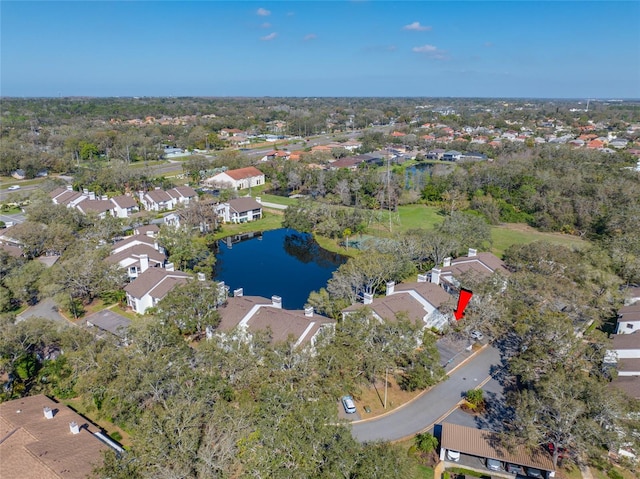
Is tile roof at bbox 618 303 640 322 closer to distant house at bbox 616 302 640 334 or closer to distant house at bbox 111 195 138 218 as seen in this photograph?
distant house at bbox 616 302 640 334

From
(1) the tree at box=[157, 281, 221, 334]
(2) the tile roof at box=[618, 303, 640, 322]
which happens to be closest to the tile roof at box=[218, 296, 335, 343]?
(1) the tree at box=[157, 281, 221, 334]

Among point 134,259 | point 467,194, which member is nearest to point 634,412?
point 134,259

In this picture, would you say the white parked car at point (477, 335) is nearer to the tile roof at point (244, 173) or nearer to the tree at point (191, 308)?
the tree at point (191, 308)

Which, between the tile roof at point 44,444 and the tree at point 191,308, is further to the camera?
the tree at point 191,308

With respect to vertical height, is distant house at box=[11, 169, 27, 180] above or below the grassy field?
above

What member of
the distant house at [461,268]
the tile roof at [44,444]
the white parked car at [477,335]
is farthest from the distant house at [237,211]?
the tile roof at [44,444]

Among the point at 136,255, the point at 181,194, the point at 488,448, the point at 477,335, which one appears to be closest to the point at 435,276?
the point at 477,335
